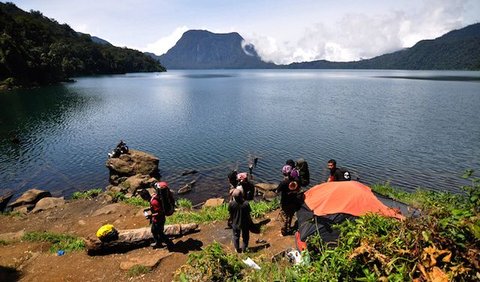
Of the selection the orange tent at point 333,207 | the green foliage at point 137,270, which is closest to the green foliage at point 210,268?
the orange tent at point 333,207

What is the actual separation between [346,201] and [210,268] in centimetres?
636

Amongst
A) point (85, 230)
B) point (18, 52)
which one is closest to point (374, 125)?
point (85, 230)

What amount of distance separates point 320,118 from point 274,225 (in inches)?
1732

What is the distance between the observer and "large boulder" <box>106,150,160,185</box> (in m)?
30.6

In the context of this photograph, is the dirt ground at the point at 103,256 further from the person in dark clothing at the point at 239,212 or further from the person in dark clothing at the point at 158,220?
the person in dark clothing at the point at 239,212

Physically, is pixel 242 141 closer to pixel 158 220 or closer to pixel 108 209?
pixel 108 209

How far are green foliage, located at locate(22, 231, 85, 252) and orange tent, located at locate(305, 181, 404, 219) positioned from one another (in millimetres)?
10211

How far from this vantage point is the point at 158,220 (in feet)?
39.7

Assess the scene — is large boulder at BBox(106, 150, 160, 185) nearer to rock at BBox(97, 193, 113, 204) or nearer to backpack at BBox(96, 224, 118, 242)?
rock at BBox(97, 193, 113, 204)

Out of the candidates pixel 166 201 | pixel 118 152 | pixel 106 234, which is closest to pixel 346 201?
pixel 166 201

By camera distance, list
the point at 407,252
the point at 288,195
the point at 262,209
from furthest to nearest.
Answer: the point at 262,209 < the point at 288,195 < the point at 407,252

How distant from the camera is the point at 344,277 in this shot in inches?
192

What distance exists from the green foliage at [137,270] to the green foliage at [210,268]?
5339 mm

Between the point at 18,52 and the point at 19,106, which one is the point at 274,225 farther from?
the point at 18,52
